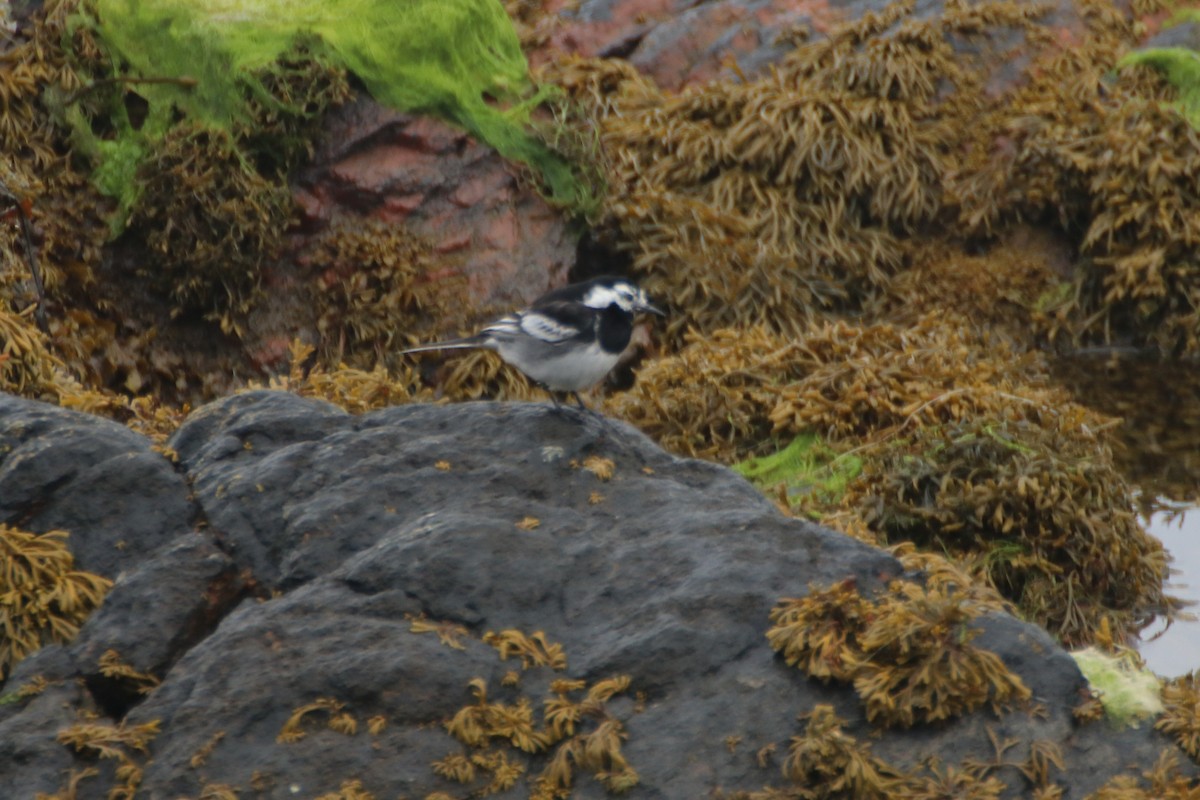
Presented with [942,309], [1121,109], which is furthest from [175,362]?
[1121,109]

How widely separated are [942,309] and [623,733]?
18.8ft

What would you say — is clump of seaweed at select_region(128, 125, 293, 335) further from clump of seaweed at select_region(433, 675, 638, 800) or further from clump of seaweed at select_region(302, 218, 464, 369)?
clump of seaweed at select_region(433, 675, 638, 800)

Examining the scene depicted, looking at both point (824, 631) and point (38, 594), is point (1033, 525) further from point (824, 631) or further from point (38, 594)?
point (38, 594)

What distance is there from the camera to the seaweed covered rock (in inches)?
118

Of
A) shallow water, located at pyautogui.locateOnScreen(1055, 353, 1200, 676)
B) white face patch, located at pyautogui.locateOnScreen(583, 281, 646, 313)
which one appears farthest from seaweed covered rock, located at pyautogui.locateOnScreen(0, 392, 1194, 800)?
shallow water, located at pyautogui.locateOnScreen(1055, 353, 1200, 676)

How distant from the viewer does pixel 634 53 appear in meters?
9.78

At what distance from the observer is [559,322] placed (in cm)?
470

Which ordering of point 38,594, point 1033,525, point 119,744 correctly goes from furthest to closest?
point 1033,525 < point 38,594 < point 119,744

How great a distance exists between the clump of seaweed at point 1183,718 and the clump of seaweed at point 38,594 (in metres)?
2.51

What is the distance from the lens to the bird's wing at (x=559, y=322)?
4.66 meters

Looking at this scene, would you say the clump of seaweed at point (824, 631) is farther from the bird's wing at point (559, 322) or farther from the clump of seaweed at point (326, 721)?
the bird's wing at point (559, 322)

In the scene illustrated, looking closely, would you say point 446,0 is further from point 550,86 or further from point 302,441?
point 302,441

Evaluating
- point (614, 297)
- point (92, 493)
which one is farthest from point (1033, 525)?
point (92, 493)

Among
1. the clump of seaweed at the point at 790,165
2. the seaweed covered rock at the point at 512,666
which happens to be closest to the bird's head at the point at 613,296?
the seaweed covered rock at the point at 512,666
